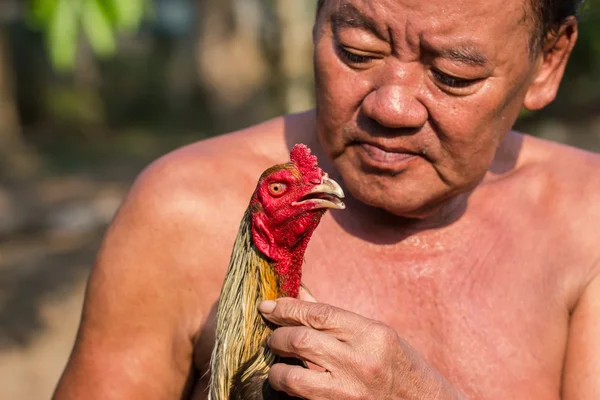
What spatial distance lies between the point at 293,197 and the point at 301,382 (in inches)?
18.1

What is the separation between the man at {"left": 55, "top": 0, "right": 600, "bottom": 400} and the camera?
111 inches

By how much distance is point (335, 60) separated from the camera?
115 inches

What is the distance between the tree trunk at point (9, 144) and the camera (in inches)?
672

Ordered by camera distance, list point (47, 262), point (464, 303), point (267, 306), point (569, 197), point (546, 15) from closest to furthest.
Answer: point (267, 306) < point (546, 15) < point (464, 303) < point (569, 197) < point (47, 262)

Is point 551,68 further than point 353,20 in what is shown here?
Yes

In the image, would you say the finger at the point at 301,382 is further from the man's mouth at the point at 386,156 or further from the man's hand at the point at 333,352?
the man's mouth at the point at 386,156

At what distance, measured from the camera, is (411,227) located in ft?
10.7

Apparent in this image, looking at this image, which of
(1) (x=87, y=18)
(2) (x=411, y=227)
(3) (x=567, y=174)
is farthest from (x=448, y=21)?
(1) (x=87, y=18)

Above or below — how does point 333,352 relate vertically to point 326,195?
below

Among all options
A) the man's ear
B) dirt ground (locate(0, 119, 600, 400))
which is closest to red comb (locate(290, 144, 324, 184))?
the man's ear

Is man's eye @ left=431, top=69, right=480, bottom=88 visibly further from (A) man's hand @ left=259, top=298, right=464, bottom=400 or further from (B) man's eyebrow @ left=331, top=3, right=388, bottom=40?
(A) man's hand @ left=259, top=298, right=464, bottom=400

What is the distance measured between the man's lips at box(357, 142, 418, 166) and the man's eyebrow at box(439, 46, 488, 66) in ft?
0.97

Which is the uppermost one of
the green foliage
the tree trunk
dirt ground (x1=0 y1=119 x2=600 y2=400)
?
the green foliage

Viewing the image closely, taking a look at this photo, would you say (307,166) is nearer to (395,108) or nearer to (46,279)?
(395,108)
